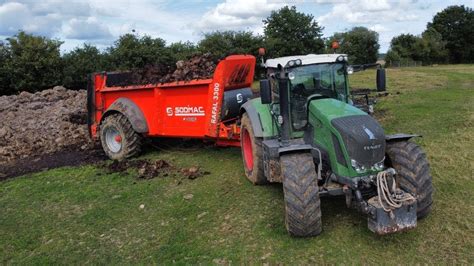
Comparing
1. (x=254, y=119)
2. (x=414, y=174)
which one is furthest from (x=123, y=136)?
(x=414, y=174)

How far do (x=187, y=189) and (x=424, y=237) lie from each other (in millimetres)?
3742

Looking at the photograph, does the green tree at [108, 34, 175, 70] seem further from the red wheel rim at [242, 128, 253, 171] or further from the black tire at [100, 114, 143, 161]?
the red wheel rim at [242, 128, 253, 171]

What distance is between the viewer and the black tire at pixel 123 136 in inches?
373

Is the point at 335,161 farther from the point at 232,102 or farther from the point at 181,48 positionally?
the point at 181,48

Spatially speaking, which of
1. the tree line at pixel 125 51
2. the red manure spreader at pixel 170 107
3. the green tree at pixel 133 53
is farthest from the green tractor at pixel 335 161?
the green tree at pixel 133 53

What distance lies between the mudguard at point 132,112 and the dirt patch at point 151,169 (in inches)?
28.3

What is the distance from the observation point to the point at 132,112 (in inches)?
369

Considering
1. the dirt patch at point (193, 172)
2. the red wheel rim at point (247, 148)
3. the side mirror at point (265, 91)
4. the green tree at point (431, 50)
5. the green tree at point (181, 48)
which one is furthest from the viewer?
the green tree at point (431, 50)

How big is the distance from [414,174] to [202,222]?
9.08 feet

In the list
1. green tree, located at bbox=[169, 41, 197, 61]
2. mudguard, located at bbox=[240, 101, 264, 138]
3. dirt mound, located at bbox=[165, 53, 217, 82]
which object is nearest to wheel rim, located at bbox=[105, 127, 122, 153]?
dirt mound, located at bbox=[165, 53, 217, 82]

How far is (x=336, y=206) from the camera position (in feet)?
20.0

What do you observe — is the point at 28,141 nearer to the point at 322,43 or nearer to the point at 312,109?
the point at 312,109

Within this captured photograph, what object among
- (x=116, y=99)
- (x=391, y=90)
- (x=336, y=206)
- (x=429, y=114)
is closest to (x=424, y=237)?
(x=336, y=206)

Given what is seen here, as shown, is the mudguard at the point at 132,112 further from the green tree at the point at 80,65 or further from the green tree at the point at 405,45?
the green tree at the point at 405,45
